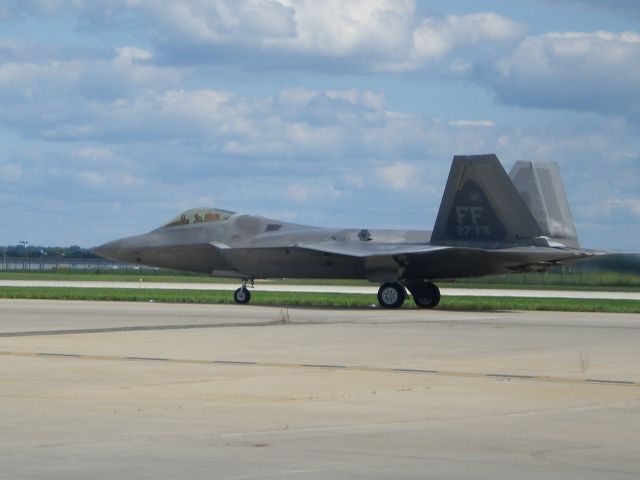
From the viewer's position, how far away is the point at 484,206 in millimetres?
37062

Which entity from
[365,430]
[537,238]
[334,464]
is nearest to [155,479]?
[334,464]

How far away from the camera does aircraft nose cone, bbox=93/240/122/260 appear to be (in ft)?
146

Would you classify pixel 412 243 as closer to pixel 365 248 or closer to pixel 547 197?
pixel 365 248

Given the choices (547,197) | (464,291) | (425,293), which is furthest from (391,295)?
(464,291)

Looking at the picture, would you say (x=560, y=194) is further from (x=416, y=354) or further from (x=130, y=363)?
(x=130, y=363)

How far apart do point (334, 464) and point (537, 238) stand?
2776 cm

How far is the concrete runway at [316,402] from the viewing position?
9969mm

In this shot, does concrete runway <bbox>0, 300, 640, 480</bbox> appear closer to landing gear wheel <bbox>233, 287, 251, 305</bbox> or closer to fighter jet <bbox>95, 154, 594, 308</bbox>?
fighter jet <bbox>95, 154, 594, 308</bbox>

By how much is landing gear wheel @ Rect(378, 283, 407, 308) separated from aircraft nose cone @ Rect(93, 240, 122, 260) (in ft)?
35.0

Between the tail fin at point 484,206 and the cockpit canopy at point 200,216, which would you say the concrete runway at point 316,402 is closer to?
the tail fin at point 484,206

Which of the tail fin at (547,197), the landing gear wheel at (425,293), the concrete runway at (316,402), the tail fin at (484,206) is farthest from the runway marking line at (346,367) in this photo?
the tail fin at (547,197)

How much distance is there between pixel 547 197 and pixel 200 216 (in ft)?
38.7

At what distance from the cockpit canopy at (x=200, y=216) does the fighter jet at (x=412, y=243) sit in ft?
0.11

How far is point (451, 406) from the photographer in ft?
45.7
